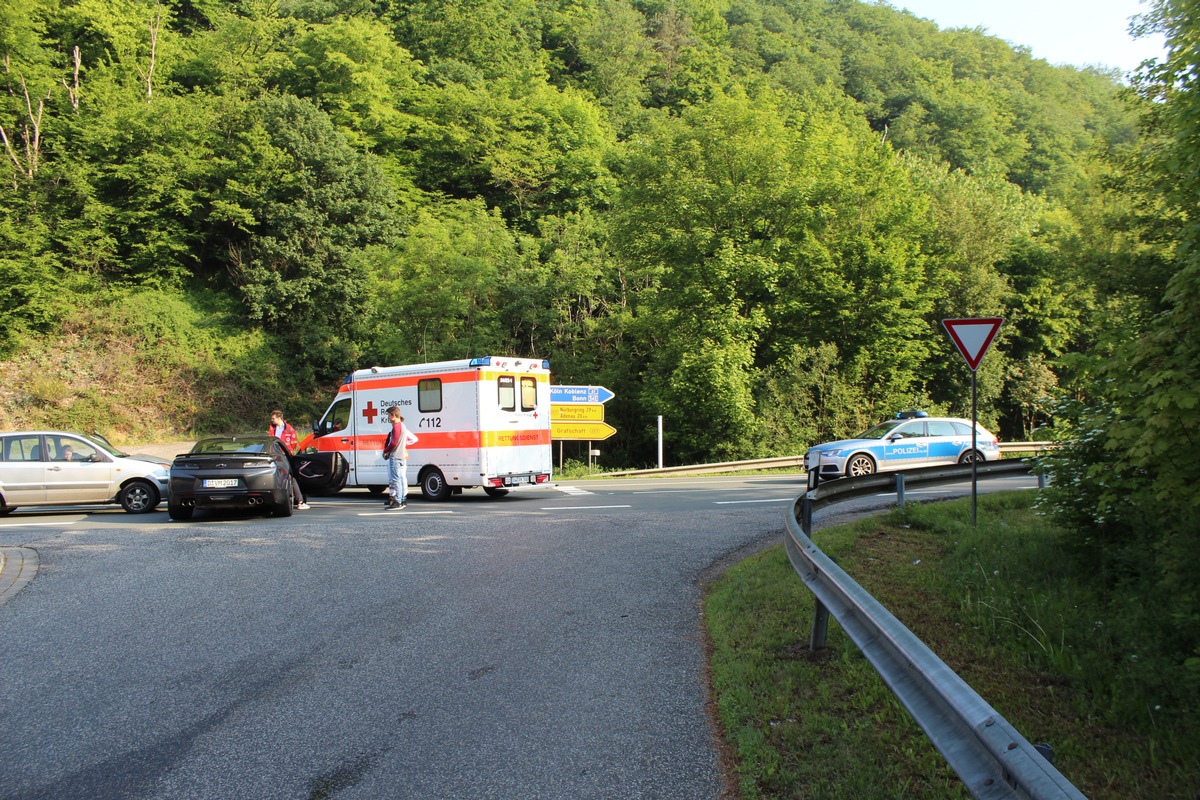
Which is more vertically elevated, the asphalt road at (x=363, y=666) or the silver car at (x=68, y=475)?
the silver car at (x=68, y=475)

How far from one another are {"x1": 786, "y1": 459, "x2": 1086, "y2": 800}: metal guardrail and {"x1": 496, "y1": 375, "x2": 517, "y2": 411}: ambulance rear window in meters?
12.7

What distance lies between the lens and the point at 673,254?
33.8 m

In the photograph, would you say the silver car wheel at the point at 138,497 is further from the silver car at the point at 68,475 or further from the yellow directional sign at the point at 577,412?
the yellow directional sign at the point at 577,412

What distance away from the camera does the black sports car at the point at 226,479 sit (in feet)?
46.9

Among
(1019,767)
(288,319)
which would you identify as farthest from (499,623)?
(288,319)

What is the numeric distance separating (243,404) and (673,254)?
19603 millimetres

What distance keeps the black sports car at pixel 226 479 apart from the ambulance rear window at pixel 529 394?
200 inches

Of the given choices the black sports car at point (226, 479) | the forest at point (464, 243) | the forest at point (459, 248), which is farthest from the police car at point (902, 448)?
the black sports car at point (226, 479)

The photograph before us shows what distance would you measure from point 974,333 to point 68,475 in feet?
50.7

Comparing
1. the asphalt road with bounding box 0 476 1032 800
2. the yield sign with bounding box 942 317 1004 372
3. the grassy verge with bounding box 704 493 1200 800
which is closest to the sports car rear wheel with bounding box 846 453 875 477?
the asphalt road with bounding box 0 476 1032 800

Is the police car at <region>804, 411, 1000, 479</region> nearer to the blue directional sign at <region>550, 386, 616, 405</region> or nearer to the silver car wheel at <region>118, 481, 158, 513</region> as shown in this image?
the blue directional sign at <region>550, 386, 616, 405</region>

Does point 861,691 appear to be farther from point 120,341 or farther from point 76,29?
point 76,29

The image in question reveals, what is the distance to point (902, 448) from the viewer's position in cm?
2116

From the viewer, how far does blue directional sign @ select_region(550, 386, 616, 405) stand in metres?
24.7
